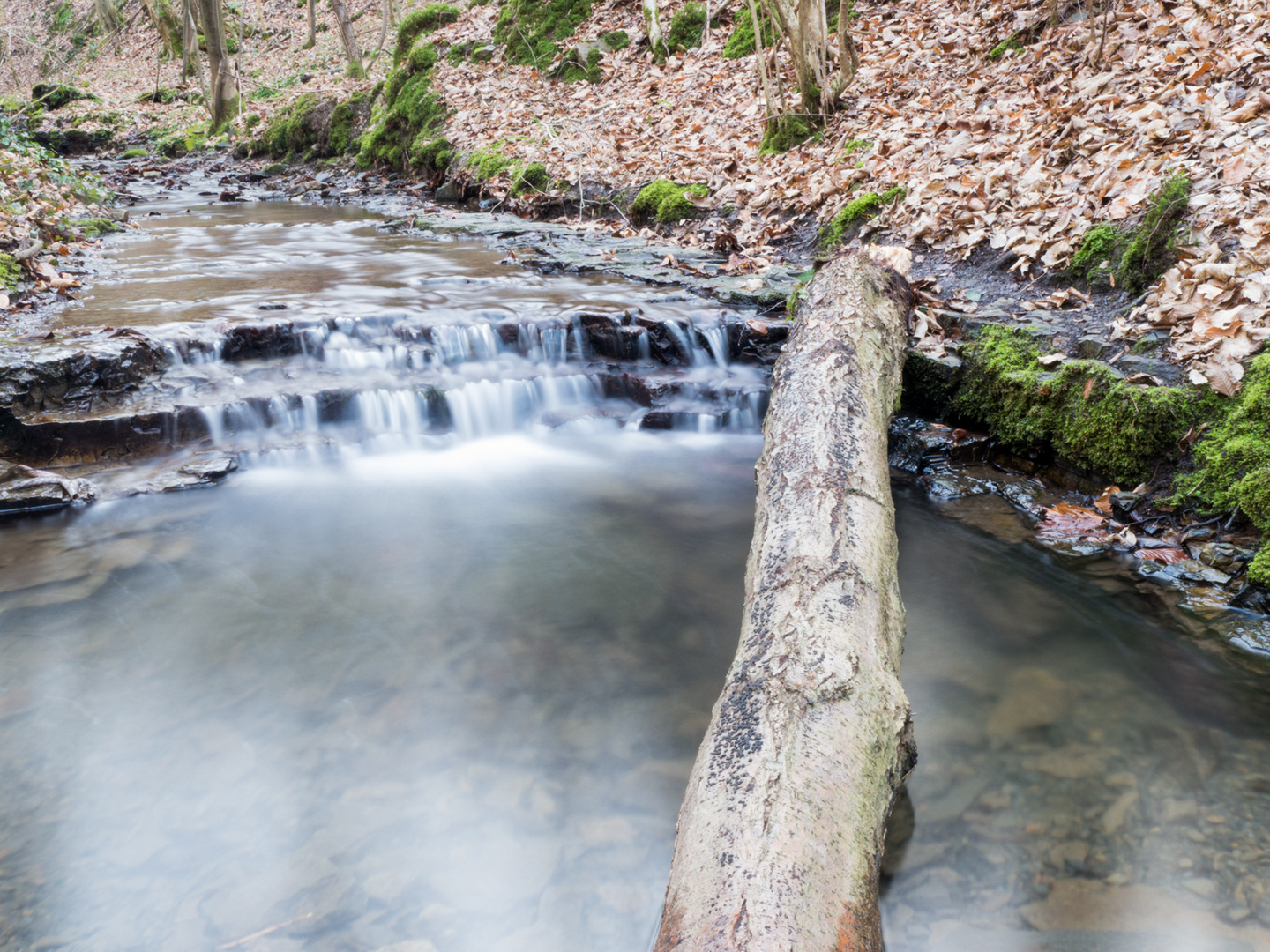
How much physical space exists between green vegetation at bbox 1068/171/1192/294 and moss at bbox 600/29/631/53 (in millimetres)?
11095

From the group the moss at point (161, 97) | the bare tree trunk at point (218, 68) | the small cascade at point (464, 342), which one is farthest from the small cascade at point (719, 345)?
the moss at point (161, 97)

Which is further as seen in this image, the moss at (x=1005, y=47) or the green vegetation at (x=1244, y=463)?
the moss at (x=1005, y=47)

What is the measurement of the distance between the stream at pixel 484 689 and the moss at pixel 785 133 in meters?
3.74

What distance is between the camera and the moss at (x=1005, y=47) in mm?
7605

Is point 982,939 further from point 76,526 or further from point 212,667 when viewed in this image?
point 76,526

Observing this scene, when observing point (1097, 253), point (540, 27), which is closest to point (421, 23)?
point (540, 27)

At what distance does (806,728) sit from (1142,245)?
4055mm

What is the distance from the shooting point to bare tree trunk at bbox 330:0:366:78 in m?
19.7

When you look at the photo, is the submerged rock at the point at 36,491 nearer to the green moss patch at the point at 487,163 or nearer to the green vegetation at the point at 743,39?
the green moss patch at the point at 487,163

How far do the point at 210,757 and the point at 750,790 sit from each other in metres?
2.22

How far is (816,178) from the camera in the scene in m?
7.91

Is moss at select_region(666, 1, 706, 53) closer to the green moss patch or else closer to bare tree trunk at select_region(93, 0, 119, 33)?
the green moss patch

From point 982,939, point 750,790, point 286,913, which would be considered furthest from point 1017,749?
point 286,913

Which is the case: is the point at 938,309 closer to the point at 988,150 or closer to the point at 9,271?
the point at 988,150
